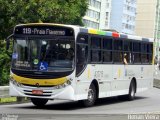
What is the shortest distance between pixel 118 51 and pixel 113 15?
113656 mm

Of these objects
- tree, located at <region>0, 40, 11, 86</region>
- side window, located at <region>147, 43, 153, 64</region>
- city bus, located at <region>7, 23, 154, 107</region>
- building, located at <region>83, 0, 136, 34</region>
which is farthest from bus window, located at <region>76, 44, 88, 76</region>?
building, located at <region>83, 0, 136, 34</region>

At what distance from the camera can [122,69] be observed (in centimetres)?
2420

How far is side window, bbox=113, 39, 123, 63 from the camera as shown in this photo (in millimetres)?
23086

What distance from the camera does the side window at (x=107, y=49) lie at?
72.2 feet

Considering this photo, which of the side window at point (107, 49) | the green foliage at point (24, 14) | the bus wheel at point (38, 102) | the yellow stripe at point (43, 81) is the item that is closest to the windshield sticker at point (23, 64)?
the yellow stripe at point (43, 81)

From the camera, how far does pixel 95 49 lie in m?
21.1

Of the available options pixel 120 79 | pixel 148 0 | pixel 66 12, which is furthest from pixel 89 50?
pixel 148 0

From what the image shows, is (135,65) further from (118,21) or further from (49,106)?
(118,21)

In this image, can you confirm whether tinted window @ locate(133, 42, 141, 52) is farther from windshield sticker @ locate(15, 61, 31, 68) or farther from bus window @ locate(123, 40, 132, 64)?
windshield sticker @ locate(15, 61, 31, 68)

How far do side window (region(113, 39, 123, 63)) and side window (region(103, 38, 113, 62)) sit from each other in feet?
1.55

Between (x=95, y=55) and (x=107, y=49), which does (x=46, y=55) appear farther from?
(x=107, y=49)

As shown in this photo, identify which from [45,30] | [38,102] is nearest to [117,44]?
[38,102]

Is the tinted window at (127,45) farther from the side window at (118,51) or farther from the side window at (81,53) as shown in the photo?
the side window at (81,53)

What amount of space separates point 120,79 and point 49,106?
13.8ft
